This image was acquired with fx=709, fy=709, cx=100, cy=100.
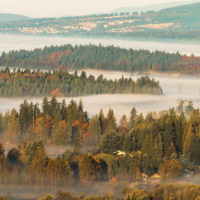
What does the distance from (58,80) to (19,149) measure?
50.1m

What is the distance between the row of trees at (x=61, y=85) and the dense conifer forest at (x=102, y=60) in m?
39.9

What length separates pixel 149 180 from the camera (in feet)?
163

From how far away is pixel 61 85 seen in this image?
104688mm

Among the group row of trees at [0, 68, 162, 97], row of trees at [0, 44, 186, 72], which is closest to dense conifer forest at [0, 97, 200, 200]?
row of trees at [0, 68, 162, 97]

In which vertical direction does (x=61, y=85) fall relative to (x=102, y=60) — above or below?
below

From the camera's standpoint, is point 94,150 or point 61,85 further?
point 61,85

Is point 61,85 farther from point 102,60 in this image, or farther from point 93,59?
point 93,59

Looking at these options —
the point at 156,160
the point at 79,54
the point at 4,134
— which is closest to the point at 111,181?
the point at 156,160

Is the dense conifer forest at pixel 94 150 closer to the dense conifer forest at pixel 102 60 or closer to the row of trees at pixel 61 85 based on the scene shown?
the row of trees at pixel 61 85

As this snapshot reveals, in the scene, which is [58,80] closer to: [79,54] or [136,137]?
[136,137]

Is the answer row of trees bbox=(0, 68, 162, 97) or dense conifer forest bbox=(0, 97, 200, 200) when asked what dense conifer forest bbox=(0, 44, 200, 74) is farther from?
dense conifer forest bbox=(0, 97, 200, 200)

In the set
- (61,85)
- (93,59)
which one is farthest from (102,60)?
(61,85)

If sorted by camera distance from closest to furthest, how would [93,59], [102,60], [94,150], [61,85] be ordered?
[94,150], [61,85], [102,60], [93,59]

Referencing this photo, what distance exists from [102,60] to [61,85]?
2252 inches
